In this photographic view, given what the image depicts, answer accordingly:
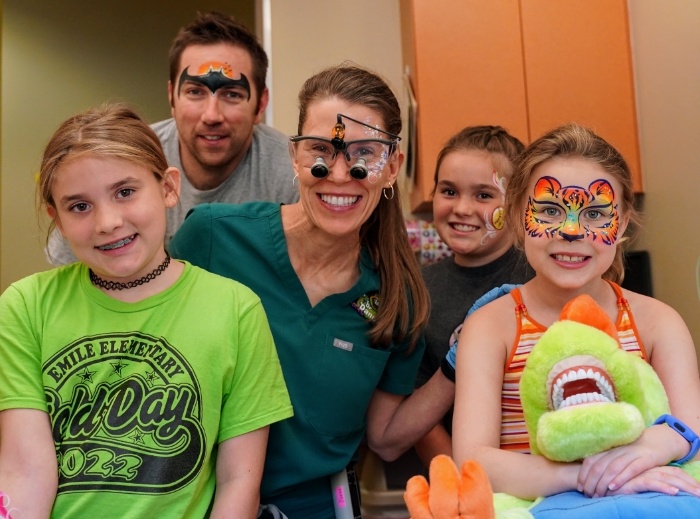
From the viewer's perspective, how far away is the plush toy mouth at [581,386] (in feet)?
3.21

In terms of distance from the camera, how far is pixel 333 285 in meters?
1.52

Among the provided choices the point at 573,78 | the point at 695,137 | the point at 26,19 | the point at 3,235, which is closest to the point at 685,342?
the point at 695,137

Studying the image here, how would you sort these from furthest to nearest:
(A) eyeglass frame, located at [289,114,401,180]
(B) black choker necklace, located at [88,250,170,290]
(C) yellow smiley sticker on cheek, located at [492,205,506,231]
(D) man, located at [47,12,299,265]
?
(D) man, located at [47,12,299,265], (C) yellow smiley sticker on cheek, located at [492,205,506,231], (A) eyeglass frame, located at [289,114,401,180], (B) black choker necklace, located at [88,250,170,290]

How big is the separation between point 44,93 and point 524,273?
3.23m

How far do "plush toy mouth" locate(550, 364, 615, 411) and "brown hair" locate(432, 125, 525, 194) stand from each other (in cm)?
94

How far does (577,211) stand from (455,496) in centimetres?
57

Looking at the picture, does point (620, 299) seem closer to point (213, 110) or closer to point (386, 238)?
point (386, 238)

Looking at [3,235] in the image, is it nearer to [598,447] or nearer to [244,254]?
[244,254]

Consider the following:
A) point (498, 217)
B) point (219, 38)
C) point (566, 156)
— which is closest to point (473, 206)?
point (498, 217)

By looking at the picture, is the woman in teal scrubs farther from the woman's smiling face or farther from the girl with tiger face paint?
the girl with tiger face paint

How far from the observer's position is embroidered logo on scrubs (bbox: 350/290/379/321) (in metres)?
1.51

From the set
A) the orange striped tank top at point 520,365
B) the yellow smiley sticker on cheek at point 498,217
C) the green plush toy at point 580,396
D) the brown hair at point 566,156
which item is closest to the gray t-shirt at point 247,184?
the yellow smiley sticker on cheek at point 498,217

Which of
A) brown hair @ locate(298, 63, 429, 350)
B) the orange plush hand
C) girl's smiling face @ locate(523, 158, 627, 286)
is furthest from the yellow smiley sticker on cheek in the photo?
the orange plush hand

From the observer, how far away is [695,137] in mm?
2158
